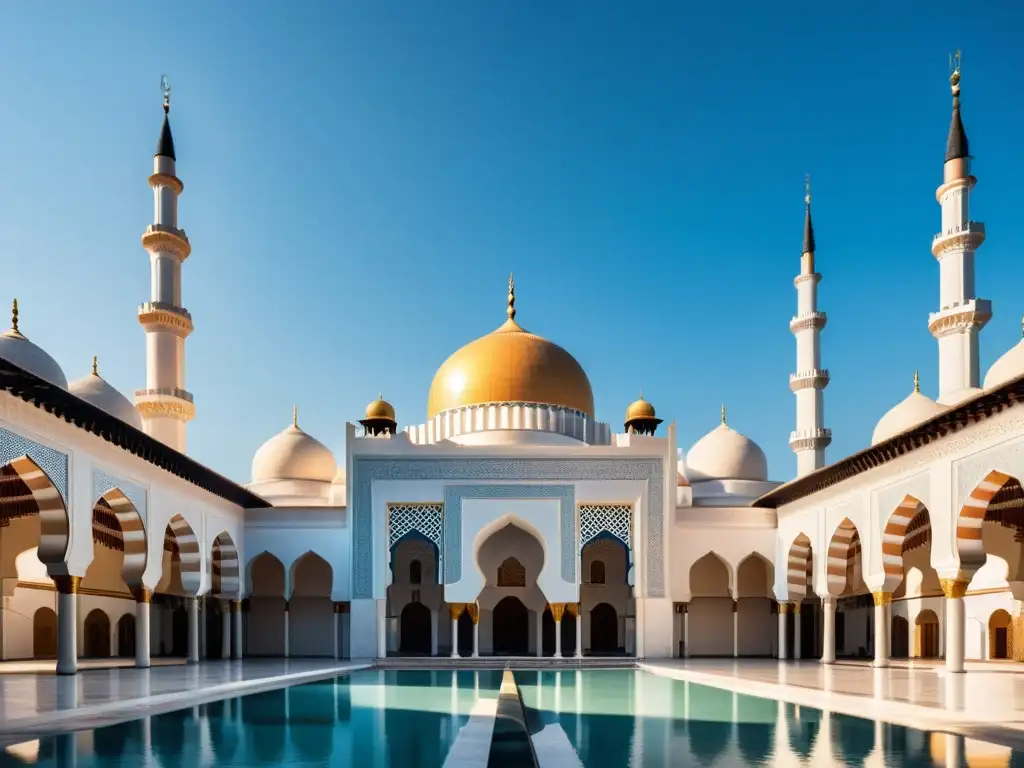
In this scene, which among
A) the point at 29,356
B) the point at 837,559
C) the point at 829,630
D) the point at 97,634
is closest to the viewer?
the point at 29,356

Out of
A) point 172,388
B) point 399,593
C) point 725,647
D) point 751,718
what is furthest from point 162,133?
point 751,718

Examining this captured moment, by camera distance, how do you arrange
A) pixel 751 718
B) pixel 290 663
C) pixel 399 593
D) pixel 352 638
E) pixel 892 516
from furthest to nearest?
1. pixel 399 593
2. pixel 352 638
3. pixel 290 663
4. pixel 892 516
5. pixel 751 718

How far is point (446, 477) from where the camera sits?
53.0ft

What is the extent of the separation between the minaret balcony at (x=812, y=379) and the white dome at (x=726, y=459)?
1771 millimetres

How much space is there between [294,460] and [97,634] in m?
4.77

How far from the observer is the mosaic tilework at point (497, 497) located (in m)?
15.9

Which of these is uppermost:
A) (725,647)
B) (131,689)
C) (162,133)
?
(162,133)

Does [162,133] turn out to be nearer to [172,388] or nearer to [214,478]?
[172,388]

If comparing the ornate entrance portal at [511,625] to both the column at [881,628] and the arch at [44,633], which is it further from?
the arch at [44,633]

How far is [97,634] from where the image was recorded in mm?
17766

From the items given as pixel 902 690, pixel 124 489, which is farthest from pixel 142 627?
pixel 902 690

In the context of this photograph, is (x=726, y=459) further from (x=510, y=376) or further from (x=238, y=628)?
(x=238, y=628)

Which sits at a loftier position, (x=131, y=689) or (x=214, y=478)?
(x=214, y=478)

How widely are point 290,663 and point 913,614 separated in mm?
10326
